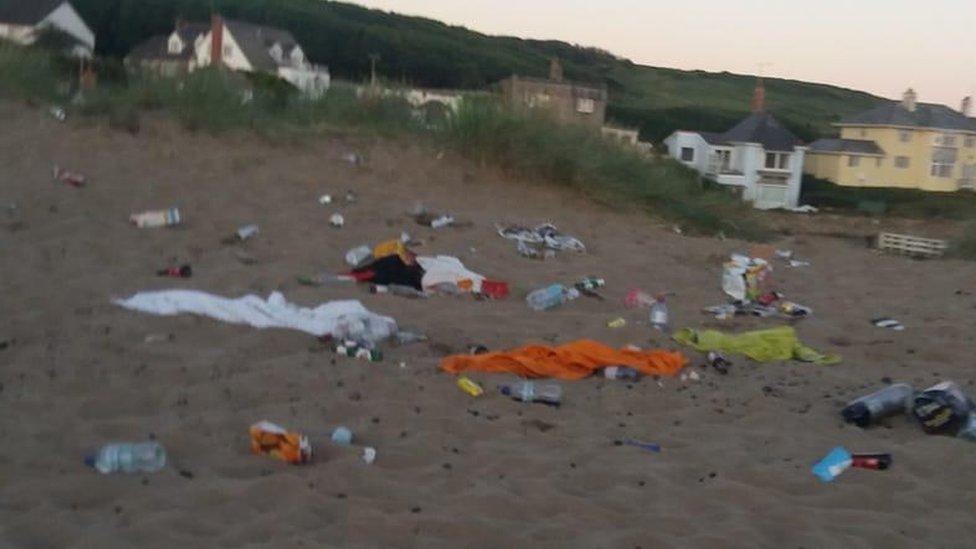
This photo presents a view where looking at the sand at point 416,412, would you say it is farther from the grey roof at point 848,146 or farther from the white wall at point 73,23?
the grey roof at point 848,146

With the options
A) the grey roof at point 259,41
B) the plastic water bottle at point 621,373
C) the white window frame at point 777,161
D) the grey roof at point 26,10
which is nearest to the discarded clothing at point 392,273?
the plastic water bottle at point 621,373

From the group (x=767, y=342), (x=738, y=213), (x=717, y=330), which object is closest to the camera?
(x=767, y=342)

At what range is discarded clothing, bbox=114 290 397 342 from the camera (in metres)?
5.97

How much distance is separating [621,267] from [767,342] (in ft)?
8.89

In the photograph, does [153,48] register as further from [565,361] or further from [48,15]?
[565,361]

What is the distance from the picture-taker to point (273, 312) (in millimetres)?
6211

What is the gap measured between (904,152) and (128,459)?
Result: 45.4m

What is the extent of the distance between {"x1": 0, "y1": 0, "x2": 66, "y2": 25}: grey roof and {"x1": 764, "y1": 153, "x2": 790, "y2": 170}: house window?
87.2ft

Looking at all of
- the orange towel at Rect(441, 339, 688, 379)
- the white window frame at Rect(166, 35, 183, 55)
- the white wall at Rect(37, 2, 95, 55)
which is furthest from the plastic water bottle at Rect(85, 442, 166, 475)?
the white wall at Rect(37, 2, 95, 55)

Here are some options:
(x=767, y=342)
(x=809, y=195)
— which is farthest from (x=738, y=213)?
(x=809, y=195)

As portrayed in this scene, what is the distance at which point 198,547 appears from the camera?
326cm

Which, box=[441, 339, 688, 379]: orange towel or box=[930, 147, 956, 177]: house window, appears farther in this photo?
box=[930, 147, 956, 177]: house window

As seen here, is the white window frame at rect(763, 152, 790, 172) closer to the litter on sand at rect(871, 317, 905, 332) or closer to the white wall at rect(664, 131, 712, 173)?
the white wall at rect(664, 131, 712, 173)

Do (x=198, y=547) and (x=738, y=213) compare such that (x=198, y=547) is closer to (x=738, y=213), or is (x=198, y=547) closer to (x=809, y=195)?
(x=738, y=213)
